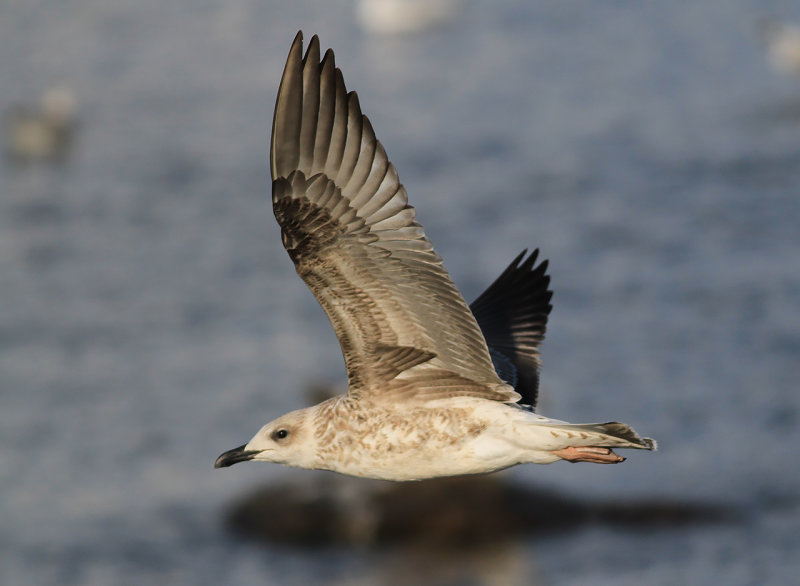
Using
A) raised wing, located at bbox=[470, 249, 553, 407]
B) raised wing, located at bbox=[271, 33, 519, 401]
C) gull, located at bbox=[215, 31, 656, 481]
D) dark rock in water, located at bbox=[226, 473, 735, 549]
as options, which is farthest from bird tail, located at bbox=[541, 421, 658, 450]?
dark rock in water, located at bbox=[226, 473, 735, 549]

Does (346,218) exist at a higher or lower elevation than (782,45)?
A: lower

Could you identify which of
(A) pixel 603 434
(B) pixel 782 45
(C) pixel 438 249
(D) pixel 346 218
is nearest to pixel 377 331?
(D) pixel 346 218

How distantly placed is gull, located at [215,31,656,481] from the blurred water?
8.32m

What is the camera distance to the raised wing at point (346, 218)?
25.4 ft

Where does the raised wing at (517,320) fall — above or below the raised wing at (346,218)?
below

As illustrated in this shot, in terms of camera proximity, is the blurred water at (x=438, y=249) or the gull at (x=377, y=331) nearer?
the gull at (x=377, y=331)

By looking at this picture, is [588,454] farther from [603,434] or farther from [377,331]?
[377,331]

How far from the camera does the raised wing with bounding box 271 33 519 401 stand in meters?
7.73

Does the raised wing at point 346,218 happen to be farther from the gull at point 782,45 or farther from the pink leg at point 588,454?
the gull at point 782,45

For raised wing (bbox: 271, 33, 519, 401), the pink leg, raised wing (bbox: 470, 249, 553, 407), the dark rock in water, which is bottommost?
the dark rock in water

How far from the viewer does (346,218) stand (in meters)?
7.88

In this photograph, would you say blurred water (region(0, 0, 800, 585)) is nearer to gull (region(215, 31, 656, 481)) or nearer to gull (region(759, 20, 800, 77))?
gull (region(759, 20, 800, 77))

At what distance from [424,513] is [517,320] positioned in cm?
673

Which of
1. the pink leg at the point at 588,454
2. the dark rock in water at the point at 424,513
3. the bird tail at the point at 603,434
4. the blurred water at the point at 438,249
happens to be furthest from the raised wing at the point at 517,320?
the blurred water at the point at 438,249
